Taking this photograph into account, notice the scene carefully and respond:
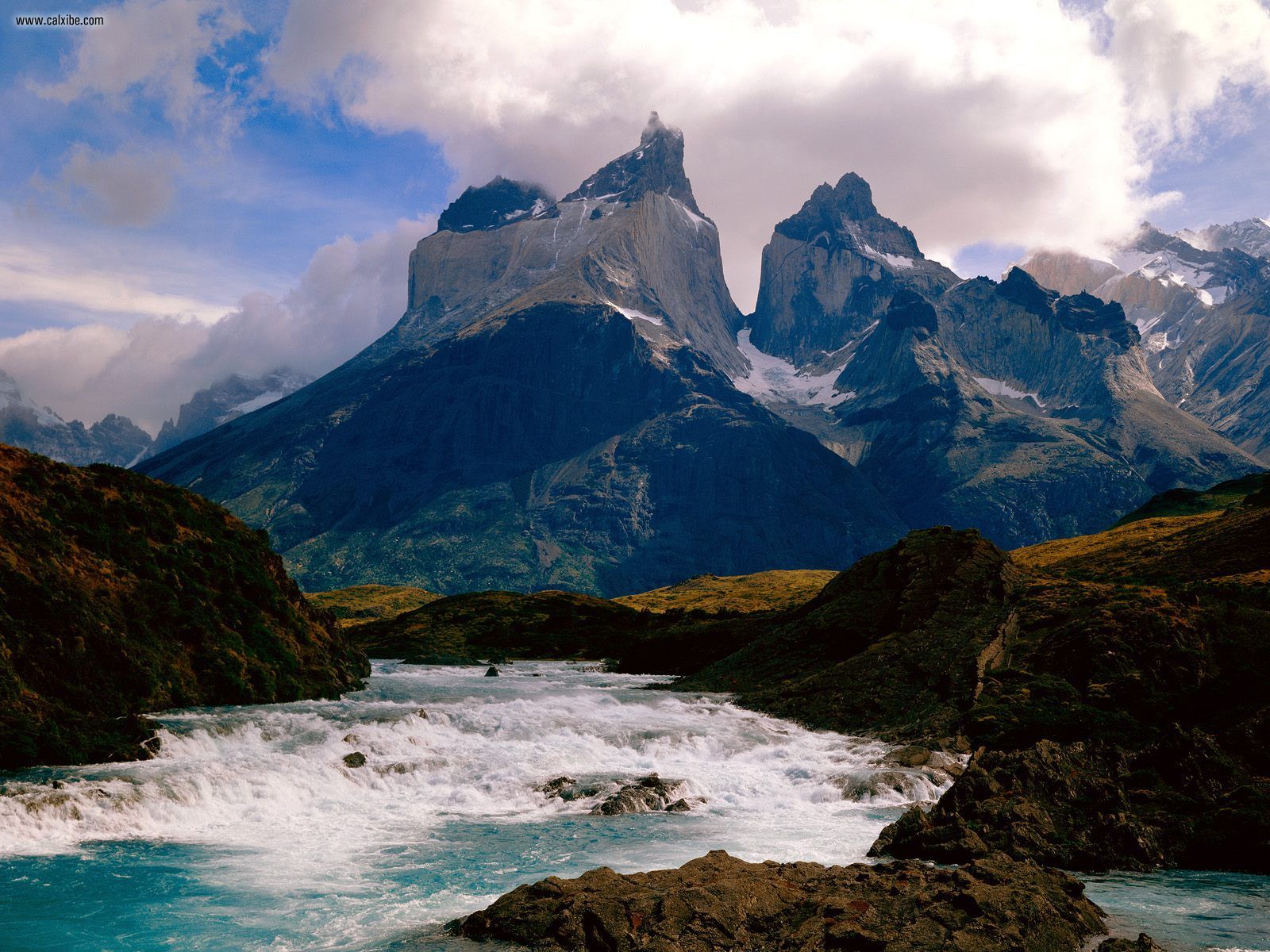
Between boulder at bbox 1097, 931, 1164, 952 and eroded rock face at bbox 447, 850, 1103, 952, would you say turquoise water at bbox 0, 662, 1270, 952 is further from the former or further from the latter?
boulder at bbox 1097, 931, 1164, 952

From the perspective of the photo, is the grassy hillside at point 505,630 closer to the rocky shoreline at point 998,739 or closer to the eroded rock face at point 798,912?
the rocky shoreline at point 998,739

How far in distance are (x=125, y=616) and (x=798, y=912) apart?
5105cm

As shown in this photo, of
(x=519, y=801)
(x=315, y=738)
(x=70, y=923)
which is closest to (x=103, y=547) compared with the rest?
(x=315, y=738)

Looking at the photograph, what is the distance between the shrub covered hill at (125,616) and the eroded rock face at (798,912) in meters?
30.2

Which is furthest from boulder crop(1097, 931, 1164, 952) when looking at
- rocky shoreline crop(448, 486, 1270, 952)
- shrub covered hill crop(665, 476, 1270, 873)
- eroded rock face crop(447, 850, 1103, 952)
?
shrub covered hill crop(665, 476, 1270, 873)

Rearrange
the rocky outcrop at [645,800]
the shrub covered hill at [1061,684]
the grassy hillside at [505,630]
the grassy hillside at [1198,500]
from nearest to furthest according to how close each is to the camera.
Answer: the shrub covered hill at [1061,684]
the rocky outcrop at [645,800]
the grassy hillside at [505,630]
the grassy hillside at [1198,500]

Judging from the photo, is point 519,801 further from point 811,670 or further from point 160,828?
point 811,670

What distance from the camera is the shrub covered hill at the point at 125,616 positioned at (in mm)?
51781

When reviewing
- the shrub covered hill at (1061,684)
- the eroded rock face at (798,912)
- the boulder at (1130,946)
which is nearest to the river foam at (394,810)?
the eroded rock face at (798,912)

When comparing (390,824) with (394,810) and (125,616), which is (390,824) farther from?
(125,616)

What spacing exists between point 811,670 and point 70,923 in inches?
2359

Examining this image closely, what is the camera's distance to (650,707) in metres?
76.8

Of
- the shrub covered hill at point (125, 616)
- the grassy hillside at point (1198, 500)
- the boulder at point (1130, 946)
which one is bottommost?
the boulder at point (1130, 946)

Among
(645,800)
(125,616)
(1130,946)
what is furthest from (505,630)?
(1130,946)
